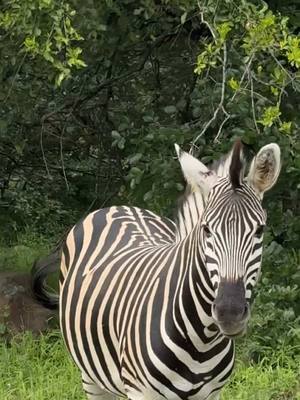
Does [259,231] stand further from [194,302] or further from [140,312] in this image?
[140,312]

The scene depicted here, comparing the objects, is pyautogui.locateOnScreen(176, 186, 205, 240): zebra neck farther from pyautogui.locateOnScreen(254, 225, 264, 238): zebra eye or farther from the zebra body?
pyautogui.locateOnScreen(254, 225, 264, 238): zebra eye

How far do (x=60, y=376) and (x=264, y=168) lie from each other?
2813mm

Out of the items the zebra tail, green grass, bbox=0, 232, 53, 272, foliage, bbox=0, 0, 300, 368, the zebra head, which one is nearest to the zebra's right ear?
the zebra head

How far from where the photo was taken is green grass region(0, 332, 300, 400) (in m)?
5.28

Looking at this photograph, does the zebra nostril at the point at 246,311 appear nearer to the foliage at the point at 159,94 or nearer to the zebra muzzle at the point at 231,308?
the zebra muzzle at the point at 231,308

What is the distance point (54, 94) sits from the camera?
23.7ft

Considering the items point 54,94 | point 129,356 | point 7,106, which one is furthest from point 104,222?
point 54,94

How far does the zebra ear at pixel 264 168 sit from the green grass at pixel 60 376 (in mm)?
2113

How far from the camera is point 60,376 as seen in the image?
571cm

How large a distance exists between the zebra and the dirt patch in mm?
2259

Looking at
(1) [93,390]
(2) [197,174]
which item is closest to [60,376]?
(1) [93,390]

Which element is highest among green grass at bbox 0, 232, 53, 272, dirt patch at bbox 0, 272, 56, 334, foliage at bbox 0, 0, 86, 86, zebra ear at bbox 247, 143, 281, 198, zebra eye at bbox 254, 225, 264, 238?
foliage at bbox 0, 0, 86, 86

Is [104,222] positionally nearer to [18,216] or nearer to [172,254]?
[172,254]

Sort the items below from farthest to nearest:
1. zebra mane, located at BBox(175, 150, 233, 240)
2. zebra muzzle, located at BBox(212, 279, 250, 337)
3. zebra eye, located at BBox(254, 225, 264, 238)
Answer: zebra mane, located at BBox(175, 150, 233, 240) → zebra eye, located at BBox(254, 225, 264, 238) → zebra muzzle, located at BBox(212, 279, 250, 337)
